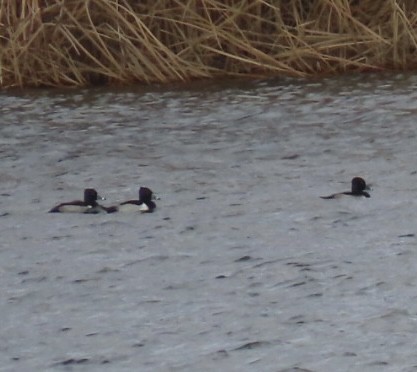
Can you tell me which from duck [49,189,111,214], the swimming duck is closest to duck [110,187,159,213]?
the swimming duck

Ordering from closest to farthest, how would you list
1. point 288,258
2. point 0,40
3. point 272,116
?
point 288,258
point 272,116
point 0,40

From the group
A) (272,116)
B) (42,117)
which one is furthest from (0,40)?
Answer: (272,116)

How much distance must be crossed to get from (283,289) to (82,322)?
123 centimetres

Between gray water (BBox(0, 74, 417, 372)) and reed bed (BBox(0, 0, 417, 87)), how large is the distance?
1.56 meters

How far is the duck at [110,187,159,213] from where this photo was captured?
1088 cm

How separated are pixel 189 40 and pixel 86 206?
7629 mm

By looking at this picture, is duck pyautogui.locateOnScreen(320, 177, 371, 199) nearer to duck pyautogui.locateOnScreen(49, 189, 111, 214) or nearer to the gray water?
the gray water

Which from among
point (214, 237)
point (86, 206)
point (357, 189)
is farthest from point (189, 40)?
Result: point (214, 237)

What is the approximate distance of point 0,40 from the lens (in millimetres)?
18047

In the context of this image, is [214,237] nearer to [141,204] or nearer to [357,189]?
[141,204]

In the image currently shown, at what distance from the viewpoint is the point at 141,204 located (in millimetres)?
10891

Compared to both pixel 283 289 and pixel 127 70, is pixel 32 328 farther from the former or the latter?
pixel 127 70

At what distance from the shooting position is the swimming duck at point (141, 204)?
10.9 m

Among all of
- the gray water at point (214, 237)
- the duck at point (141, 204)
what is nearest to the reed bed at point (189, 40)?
the gray water at point (214, 237)
